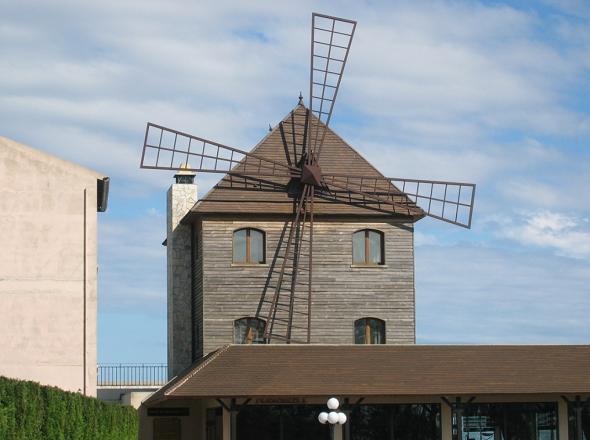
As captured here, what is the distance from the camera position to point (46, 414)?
94.2 feet

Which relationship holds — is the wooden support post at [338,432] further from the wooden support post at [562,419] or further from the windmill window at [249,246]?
the windmill window at [249,246]

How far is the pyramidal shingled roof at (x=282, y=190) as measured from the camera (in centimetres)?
4031

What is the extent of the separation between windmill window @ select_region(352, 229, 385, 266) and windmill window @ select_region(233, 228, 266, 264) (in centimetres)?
295

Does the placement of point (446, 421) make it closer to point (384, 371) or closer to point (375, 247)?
point (384, 371)

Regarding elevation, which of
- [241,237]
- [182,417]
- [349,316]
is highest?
[241,237]

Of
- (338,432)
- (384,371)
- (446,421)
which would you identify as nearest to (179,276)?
(384,371)

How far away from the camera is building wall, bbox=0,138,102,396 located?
119ft

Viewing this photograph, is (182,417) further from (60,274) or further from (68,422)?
(68,422)

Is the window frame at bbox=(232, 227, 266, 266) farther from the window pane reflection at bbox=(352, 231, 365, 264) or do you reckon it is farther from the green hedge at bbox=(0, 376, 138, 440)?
the green hedge at bbox=(0, 376, 138, 440)

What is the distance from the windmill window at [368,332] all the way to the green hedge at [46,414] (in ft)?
30.3

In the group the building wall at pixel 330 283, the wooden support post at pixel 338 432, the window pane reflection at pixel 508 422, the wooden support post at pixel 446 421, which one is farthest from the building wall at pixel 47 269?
the window pane reflection at pixel 508 422

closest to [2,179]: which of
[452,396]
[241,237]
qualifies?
[241,237]

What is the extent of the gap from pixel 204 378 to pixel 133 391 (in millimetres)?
17547

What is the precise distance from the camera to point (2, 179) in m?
36.8
